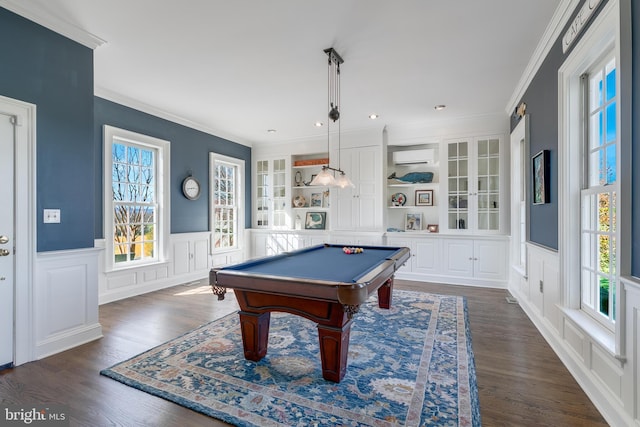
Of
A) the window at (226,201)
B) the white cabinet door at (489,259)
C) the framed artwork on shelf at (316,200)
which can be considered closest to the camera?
the white cabinet door at (489,259)

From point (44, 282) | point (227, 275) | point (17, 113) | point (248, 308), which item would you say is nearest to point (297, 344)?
point (248, 308)

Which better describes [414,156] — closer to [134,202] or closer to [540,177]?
[540,177]

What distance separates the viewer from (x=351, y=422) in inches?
66.2

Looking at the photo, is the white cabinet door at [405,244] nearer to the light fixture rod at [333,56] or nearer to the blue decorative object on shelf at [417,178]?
the blue decorative object on shelf at [417,178]

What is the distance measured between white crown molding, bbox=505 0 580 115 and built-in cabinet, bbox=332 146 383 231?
2.39m

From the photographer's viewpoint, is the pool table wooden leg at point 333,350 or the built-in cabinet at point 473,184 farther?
the built-in cabinet at point 473,184

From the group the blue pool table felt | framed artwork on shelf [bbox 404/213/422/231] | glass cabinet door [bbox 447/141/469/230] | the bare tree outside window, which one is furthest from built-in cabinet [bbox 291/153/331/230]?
the blue pool table felt

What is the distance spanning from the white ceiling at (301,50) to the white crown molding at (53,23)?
12 millimetres

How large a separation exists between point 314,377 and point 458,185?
4.09 metres

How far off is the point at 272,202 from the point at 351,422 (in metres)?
5.32

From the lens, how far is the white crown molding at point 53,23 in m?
2.31

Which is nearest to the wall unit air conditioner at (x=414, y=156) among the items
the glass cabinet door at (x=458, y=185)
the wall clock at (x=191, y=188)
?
the glass cabinet door at (x=458, y=185)

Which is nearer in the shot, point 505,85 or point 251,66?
point 251,66

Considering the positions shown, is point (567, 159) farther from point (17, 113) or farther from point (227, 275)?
point (17, 113)
